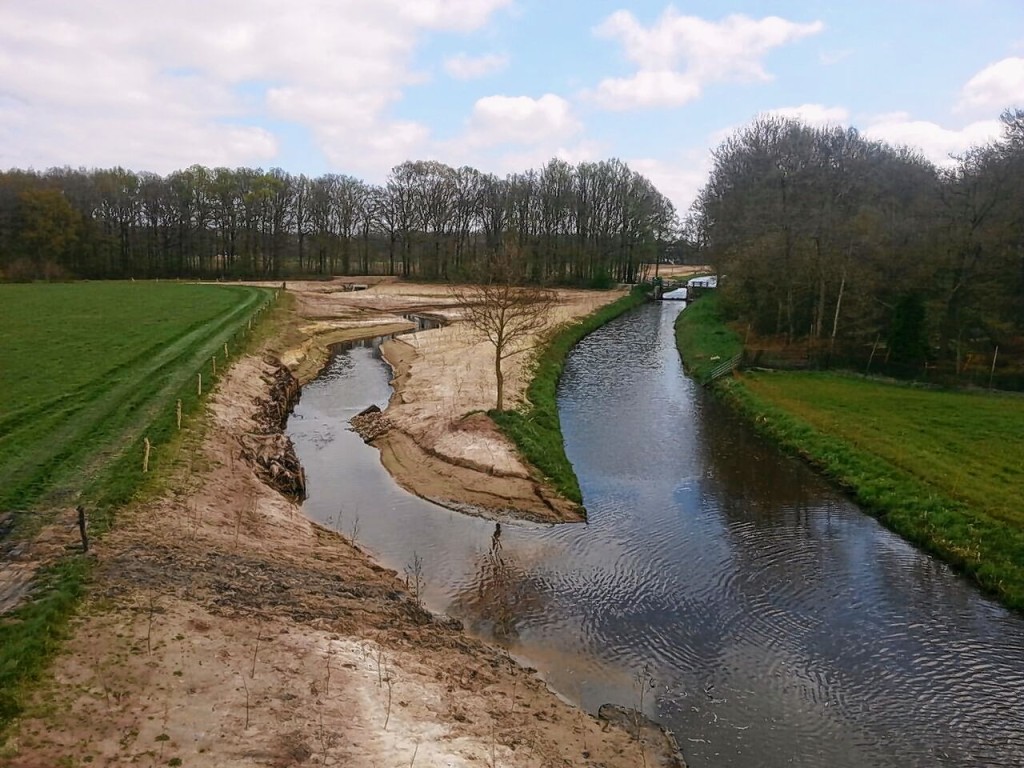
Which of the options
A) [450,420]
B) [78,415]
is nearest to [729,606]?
[450,420]

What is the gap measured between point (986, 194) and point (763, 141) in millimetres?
33095

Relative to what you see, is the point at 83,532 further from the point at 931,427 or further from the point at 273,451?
the point at 931,427

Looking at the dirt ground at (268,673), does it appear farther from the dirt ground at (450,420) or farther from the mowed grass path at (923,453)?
the mowed grass path at (923,453)

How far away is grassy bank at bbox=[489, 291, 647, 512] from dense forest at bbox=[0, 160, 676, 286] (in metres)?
49.6

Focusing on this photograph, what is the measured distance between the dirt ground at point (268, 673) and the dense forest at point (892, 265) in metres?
33.7

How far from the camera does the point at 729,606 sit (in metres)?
15.9

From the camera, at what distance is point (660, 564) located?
59.0ft

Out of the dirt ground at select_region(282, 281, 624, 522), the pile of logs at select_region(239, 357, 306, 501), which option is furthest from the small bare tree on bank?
the pile of logs at select_region(239, 357, 306, 501)

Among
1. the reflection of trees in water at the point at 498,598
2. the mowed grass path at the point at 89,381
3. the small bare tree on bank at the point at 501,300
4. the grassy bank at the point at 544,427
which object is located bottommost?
the reflection of trees in water at the point at 498,598

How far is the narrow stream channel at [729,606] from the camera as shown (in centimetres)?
1200

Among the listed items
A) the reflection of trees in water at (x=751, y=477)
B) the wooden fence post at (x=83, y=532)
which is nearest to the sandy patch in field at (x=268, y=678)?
the wooden fence post at (x=83, y=532)

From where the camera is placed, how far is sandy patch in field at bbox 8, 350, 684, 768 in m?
8.91

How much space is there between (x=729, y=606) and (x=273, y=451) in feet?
52.6

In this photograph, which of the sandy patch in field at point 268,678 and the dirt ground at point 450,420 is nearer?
the sandy patch in field at point 268,678
